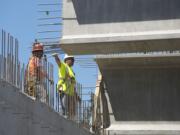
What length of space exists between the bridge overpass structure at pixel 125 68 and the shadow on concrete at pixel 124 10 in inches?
1.0

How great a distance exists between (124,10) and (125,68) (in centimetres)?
530

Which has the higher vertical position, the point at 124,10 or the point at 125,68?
the point at 124,10

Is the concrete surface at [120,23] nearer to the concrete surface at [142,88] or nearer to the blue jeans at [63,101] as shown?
the blue jeans at [63,101]

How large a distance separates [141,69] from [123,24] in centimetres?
523

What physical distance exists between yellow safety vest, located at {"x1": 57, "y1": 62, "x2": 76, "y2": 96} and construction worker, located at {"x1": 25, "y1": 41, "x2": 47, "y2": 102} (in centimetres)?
214

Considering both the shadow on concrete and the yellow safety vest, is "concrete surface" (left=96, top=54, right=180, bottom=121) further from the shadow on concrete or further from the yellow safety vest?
the yellow safety vest

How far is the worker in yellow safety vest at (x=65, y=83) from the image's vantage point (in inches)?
596

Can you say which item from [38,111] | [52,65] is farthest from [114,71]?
[38,111]

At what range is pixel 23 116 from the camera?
11.1 m

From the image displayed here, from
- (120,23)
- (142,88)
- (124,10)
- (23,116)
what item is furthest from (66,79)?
(142,88)

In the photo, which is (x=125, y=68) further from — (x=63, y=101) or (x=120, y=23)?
(x=63, y=101)

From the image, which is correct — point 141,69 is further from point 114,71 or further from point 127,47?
point 127,47

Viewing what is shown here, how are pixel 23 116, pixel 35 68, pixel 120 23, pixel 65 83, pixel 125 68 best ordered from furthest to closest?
pixel 125 68 < pixel 120 23 < pixel 65 83 < pixel 35 68 < pixel 23 116

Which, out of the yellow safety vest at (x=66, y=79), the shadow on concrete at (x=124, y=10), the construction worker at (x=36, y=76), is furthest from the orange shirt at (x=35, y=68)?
the shadow on concrete at (x=124, y=10)
